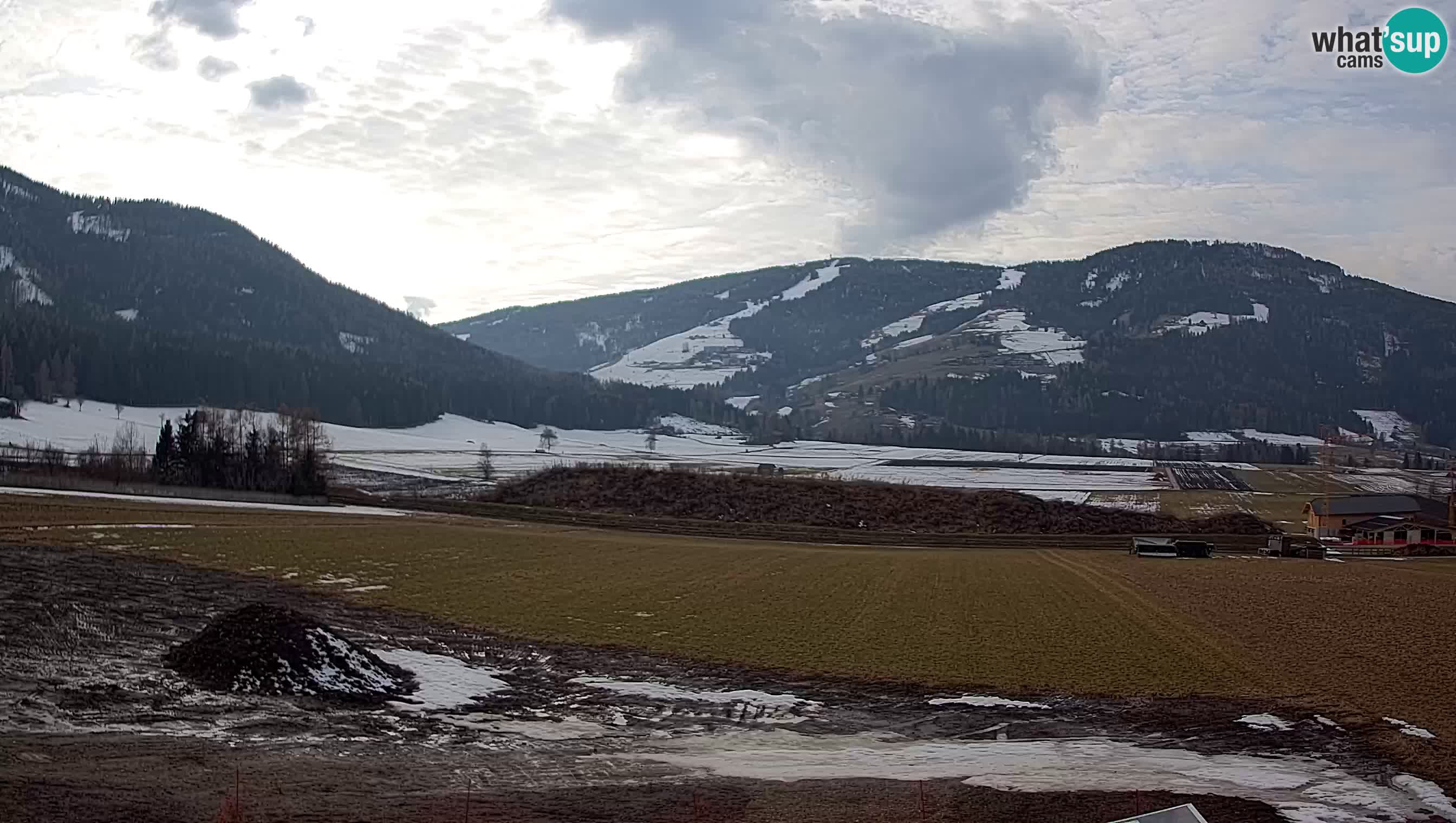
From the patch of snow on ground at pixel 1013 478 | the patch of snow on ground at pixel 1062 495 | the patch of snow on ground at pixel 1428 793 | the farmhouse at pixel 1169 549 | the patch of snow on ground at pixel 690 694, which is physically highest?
the patch of snow on ground at pixel 1013 478

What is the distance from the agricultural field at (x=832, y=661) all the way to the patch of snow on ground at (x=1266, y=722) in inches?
4.4

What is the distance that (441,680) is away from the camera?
21891mm

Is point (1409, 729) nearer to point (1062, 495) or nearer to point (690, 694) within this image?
point (690, 694)

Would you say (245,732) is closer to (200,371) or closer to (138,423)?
(138,423)

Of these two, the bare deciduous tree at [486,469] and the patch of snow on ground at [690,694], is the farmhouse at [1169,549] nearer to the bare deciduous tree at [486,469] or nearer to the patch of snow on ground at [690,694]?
the patch of snow on ground at [690,694]

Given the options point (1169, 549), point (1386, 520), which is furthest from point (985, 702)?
point (1386, 520)

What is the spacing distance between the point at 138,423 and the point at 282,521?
381 ft

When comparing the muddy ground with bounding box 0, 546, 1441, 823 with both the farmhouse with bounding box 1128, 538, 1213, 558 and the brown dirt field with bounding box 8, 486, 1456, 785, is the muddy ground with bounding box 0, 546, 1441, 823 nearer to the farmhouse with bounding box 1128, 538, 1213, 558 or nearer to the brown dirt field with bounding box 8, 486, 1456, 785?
the brown dirt field with bounding box 8, 486, 1456, 785

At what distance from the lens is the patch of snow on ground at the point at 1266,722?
1919cm

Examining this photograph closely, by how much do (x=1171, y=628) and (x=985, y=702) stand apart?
12113mm

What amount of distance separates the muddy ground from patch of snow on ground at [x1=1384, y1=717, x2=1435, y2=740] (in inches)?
34.9

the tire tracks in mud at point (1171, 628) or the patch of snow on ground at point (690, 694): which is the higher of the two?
the tire tracks in mud at point (1171, 628)

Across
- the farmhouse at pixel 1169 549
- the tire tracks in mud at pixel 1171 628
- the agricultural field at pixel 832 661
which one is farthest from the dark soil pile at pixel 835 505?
the tire tracks in mud at pixel 1171 628

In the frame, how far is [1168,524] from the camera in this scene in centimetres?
7469
